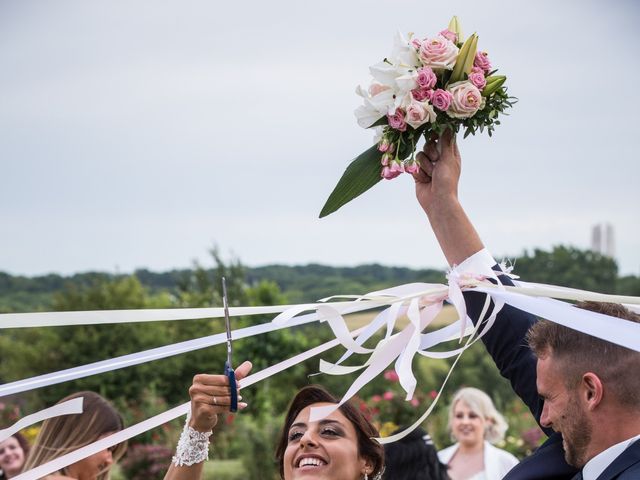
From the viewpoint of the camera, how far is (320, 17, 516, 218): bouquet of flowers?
9.61 ft

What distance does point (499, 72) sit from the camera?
10.1 feet

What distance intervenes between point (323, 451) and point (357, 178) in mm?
1194

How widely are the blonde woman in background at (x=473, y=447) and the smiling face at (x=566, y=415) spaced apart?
16.9 feet

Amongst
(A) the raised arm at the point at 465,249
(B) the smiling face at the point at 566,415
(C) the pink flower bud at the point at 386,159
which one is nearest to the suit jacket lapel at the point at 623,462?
(B) the smiling face at the point at 566,415

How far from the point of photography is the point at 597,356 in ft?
8.75

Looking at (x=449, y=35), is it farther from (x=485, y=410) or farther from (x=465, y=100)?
(x=485, y=410)

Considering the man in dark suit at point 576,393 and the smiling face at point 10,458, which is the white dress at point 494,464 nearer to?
the smiling face at point 10,458

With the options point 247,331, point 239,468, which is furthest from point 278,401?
point 247,331

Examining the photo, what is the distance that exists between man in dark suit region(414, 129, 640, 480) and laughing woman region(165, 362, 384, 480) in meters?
0.87

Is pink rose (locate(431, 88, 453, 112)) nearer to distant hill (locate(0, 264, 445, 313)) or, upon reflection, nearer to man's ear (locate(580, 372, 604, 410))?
man's ear (locate(580, 372, 604, 410))

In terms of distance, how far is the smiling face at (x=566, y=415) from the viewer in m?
2.64

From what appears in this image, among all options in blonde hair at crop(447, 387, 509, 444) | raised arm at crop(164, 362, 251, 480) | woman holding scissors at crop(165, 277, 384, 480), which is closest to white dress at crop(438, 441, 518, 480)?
blonde hair at crop(447, 387, 509, 444)

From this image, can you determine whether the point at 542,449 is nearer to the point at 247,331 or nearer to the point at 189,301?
the point at 247,331

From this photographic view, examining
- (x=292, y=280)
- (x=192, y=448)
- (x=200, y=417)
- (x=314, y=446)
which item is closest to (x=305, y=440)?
(x=314, y=446)
